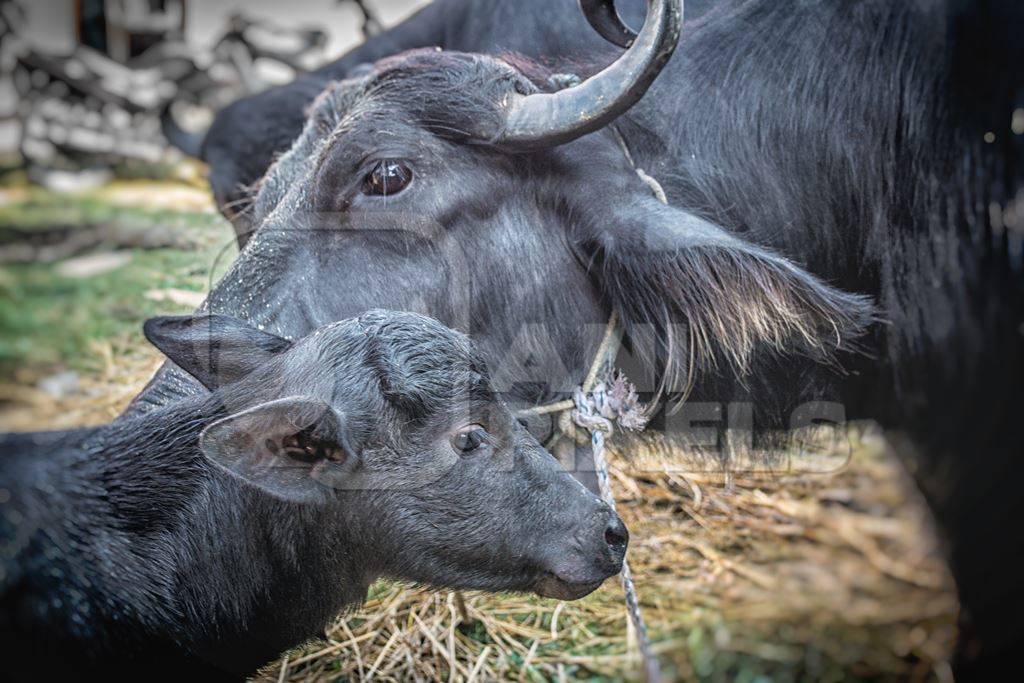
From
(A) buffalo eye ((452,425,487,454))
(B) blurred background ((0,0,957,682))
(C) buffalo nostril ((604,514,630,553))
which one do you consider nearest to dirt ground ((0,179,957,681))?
(B) blurred background ((0,0,957,682))

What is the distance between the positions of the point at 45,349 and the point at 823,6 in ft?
11.8

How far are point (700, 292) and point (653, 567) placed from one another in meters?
1.61

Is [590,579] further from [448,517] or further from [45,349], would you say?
[45,349]

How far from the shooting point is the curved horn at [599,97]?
2.30 m

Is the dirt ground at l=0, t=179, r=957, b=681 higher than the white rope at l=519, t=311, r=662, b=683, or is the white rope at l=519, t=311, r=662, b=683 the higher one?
the white rope at l=519, t=311, r=662, b=683

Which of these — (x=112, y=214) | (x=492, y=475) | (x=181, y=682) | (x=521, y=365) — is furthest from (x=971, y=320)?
(x=112, y=214)

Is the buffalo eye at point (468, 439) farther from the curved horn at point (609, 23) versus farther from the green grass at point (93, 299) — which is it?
the green grass at point (93, 299)

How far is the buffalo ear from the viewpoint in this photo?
7.22 feet

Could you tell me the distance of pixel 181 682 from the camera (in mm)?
2207

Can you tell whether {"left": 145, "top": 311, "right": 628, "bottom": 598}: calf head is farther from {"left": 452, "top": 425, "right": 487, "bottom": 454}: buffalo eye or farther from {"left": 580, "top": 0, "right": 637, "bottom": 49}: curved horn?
{"left": 580, "top": 0, "right": 637, "bottom": 49}: curved horn

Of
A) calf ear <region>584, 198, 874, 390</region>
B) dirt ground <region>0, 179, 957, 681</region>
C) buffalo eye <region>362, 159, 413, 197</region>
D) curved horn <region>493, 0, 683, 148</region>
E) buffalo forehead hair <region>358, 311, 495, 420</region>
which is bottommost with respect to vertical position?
dirt ground <region>0, 179, 957, 681</region>

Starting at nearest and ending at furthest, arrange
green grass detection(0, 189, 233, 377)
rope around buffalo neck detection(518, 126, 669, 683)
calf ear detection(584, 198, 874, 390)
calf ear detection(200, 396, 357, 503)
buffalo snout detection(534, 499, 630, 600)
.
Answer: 1. calf ear detection(200, 396, 357, 503)
2. buffalo snout detection(534, 499, 630, 600)
3. calf ear detection(584, 198, 874, 390)
4. rope around buffalo neck detection(518, 126, 669, 683)
5. green grass detection(0, 189, 233, 377)

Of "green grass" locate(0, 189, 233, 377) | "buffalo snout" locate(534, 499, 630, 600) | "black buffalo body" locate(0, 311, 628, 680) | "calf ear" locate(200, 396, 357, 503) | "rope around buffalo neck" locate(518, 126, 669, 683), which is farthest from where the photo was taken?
"green grass" locate(0, 189, 233, 377)

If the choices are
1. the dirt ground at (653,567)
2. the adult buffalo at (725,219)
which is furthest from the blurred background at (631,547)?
the adult buffalo at (725,219)
